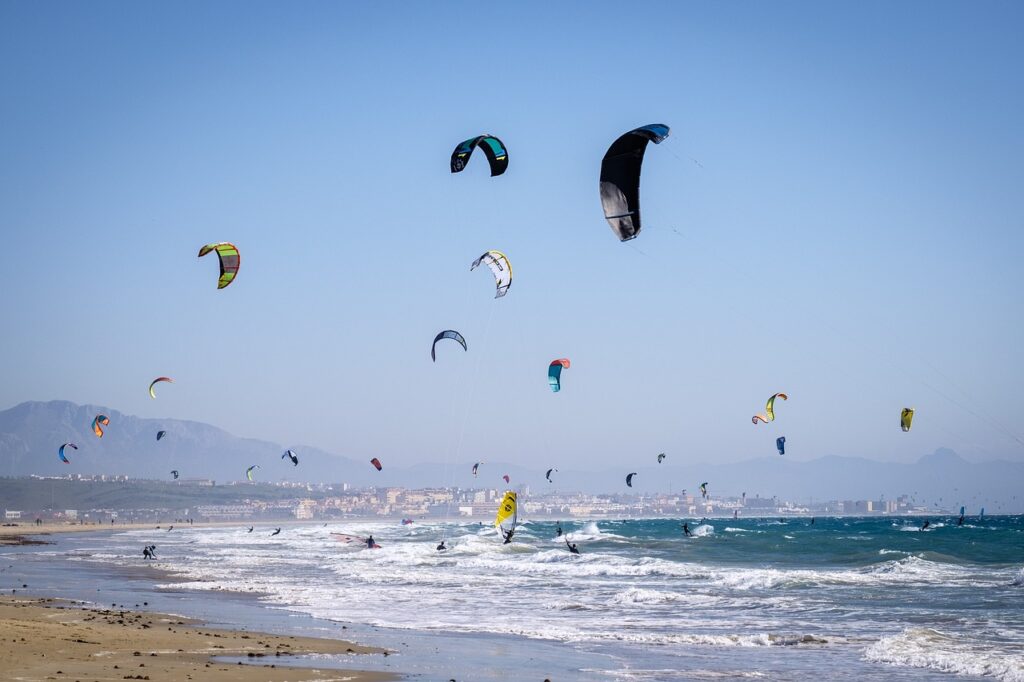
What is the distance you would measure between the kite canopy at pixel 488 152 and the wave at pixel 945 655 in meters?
11.5

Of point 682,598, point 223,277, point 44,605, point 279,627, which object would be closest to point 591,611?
point 682,598

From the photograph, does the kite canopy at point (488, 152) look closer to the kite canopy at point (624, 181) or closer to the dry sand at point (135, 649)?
the kite canopy at point (624, 181)

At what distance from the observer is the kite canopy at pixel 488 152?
20875 mm

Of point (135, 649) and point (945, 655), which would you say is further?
point (945, 655)

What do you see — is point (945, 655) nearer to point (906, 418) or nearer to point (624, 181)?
point (624, 181)

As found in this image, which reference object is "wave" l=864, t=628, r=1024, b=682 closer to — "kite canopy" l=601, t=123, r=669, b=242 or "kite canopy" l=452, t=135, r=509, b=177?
"kite canopy" l=601, t=123, r=669, b=242

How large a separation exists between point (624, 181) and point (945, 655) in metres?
8.36

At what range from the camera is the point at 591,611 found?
66.8 feet

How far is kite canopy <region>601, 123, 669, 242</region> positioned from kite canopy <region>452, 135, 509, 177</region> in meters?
5.35

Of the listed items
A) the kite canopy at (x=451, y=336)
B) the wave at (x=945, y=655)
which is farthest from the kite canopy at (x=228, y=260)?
the wave at (x=945, y=655)

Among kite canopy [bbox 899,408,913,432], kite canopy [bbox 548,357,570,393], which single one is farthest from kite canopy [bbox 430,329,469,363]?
kite canopy [bbox 899,408,913,432]

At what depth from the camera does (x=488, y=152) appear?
2123 cm

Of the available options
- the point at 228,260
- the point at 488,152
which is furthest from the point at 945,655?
the point at 228,260

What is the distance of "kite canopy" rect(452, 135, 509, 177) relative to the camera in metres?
20.9
